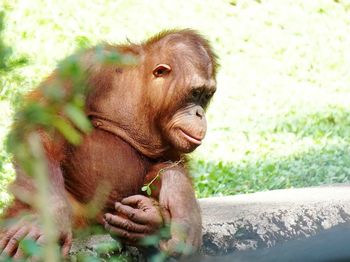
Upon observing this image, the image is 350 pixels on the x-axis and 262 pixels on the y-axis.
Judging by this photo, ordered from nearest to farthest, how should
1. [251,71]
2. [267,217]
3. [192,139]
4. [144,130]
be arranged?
[192,139] → [144,130] → [267,217] → [251,71]

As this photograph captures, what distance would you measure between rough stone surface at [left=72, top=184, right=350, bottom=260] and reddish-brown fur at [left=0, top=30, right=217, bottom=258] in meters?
0.24

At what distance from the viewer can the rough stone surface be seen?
363cm

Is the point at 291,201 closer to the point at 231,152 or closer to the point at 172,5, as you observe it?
the point at 231,152

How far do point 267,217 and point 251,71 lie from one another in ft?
14.7

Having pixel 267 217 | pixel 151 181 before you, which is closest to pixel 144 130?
pixel 151 181

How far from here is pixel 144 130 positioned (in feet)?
12.0

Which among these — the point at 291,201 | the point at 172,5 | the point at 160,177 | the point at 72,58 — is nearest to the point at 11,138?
the point at 72,58

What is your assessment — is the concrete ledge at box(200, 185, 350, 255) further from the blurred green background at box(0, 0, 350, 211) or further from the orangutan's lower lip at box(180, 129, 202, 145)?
the blurred green background at box(0, 0, 350, 211)

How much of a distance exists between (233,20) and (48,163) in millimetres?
5943

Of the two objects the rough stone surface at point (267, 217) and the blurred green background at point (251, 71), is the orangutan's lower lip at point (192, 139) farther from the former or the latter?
the blurred green background at point (251, 71)

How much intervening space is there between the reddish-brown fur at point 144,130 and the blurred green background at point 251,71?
813 mm

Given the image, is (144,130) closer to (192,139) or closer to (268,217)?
(192,139)

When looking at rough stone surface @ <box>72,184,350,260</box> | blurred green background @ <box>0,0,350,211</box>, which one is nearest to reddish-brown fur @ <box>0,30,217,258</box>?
rough stone surface @ <box>72,184,350,260</box>

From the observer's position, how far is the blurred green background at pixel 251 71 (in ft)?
18.6
